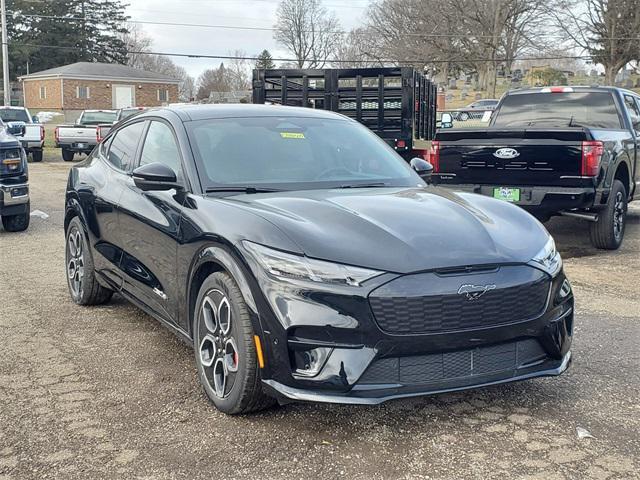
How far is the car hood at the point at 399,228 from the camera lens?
322cm

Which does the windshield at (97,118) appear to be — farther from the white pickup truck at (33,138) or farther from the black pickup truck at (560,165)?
the black pickup truck at (560,165)

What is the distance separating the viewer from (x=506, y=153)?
7.93 metres

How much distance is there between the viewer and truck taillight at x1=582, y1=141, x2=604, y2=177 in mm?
7520

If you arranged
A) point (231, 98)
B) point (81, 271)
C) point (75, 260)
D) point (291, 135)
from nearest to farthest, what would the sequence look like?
point (291, 135) < point (81, 271) < point (75, 260) < point (231, 98)

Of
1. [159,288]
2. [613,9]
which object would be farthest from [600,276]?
[613,9]

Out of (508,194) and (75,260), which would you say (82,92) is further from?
(75,260)

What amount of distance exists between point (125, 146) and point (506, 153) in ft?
14.4

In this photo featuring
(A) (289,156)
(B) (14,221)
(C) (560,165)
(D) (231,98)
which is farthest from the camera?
(D) (231,98)

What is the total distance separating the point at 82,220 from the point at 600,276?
486 cm

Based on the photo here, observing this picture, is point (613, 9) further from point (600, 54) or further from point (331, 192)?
point (331, 192)

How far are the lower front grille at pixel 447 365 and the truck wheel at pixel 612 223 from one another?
17.0 feet

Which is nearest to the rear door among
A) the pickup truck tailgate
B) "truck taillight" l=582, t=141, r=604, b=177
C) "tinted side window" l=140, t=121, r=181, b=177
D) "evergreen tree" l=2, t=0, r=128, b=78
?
"tinted side window" l=140, t=121, r=181, b=177

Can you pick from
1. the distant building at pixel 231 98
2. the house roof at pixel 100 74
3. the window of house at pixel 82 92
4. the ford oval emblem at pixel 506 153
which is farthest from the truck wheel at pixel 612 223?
the window of house at pixel 82 92

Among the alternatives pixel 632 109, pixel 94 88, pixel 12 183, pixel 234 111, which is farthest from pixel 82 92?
pixel 234 111
